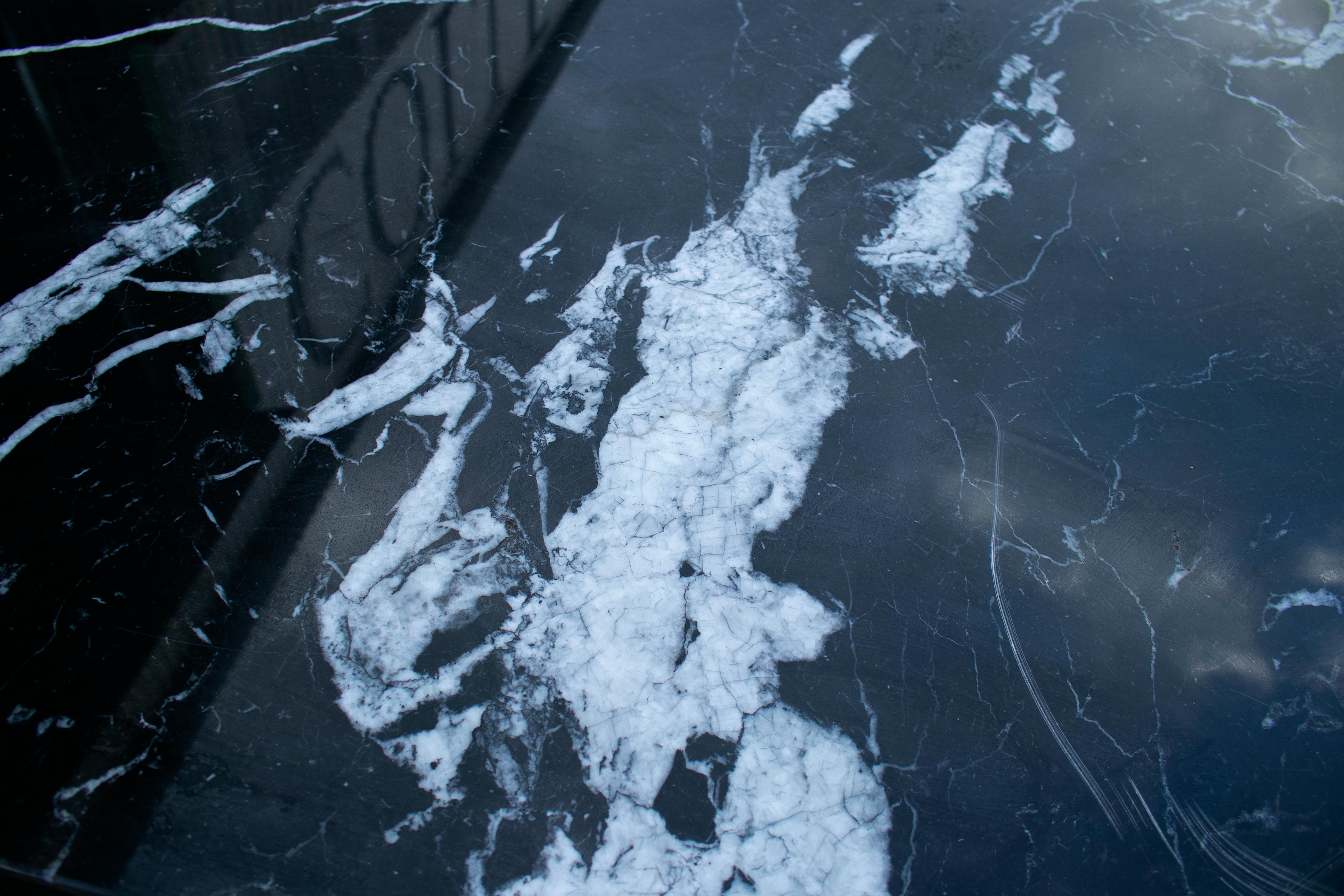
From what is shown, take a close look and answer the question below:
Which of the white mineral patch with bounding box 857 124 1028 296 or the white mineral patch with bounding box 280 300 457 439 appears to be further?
the white mineral patch with bounding box 857 124 1028 296

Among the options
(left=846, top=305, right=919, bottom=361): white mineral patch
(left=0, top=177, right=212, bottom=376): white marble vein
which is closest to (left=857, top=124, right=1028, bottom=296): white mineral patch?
(left=846, top=305, right=919, bottom=361): white mineral patch

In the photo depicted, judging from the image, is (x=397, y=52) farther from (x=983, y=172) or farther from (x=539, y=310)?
(x=983, y=172)

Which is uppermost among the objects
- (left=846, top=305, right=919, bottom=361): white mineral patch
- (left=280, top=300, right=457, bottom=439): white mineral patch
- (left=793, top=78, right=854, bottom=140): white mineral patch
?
(left=793, top=78, right=854, bottom=140): white mineral patch

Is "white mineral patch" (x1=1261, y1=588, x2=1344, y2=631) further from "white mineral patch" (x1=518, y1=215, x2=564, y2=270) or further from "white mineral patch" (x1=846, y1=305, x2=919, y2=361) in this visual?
"white mineral patch" (x1=518, y1=215, x2=564, y2=270)

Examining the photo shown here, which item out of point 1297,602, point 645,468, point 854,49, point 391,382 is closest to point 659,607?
point 645,468

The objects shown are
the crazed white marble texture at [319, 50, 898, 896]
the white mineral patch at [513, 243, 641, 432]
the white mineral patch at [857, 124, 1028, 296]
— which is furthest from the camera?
the white mineral patch at [857, 124, 1028, 296]

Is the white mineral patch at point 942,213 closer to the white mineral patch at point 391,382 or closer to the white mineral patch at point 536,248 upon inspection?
the white mineral patch at point 536,248

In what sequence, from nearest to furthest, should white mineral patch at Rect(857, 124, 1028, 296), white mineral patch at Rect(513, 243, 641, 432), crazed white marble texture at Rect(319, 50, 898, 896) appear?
crazed white marble texture at Rect(319, 50, 898, 896) → white mineral patch at Rect(513, 243, 641, 432) → white mineral patch at Rect(857, 124, 1028, 296)
